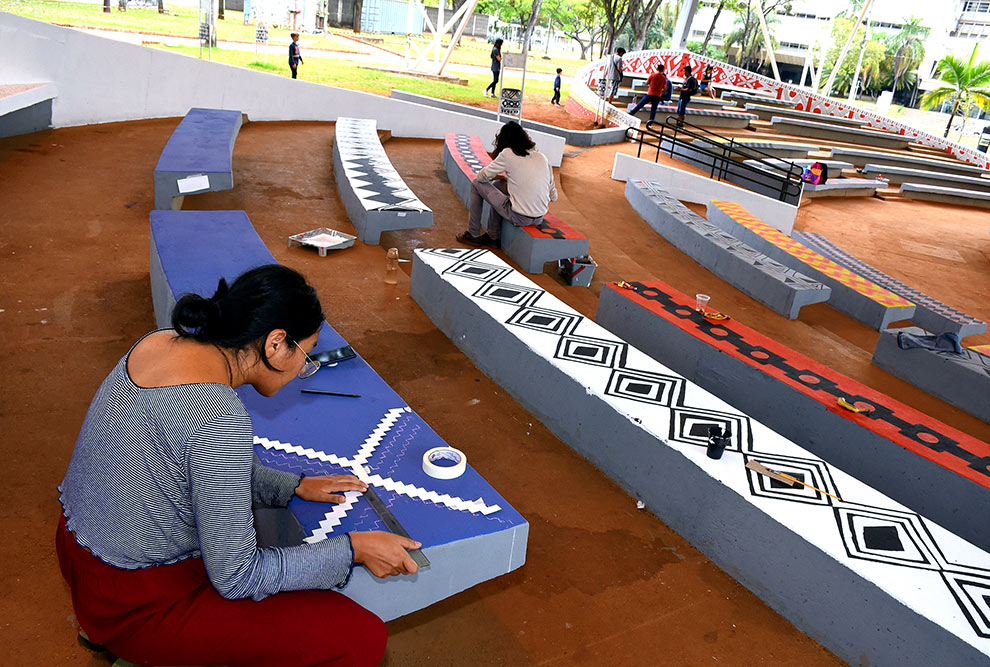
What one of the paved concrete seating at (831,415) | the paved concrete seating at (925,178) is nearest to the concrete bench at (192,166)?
the paved concrete seating at (831,415)

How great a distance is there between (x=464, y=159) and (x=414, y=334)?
4.63 meters

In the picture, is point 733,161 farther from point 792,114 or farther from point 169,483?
point 169,483

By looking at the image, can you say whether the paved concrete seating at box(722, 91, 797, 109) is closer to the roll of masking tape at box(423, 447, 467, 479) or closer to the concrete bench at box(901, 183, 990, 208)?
the concrete bench at box(901, 183, 990, 208)

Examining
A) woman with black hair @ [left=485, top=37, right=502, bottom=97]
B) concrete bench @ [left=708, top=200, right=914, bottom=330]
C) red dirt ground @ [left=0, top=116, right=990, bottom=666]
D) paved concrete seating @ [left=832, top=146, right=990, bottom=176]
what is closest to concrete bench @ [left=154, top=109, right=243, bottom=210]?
red dirt ground @ [left=0, top=116, right=990, bottom=666]

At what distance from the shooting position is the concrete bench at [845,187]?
14.0m

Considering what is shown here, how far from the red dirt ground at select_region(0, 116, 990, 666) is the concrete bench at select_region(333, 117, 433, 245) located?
0.25m

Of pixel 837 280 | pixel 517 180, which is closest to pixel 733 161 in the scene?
pixel 837 280

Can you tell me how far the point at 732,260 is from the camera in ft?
24.2

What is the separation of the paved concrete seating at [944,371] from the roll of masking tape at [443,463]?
4.72m

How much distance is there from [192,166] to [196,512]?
15.7 feet

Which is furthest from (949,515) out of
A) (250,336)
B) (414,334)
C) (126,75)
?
(126,75)

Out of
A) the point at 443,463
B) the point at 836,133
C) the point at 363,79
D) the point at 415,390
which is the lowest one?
the point at 415,390

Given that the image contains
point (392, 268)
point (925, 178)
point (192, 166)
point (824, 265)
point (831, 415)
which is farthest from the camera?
point (925, 178)

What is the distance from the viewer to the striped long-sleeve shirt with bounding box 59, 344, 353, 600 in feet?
5.08
